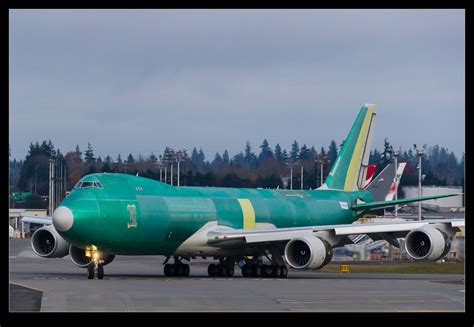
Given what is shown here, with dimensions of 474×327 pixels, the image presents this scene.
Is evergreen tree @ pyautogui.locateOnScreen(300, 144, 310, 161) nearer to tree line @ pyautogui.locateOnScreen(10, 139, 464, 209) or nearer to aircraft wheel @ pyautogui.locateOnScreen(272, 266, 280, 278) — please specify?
tree line @ pyautogui.locateOnScreen(10, 139, 464, 209)

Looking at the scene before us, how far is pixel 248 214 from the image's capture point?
1879 inches

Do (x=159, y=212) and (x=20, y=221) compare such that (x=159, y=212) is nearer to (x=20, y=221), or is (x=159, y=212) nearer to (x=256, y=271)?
(x=256, y=271)

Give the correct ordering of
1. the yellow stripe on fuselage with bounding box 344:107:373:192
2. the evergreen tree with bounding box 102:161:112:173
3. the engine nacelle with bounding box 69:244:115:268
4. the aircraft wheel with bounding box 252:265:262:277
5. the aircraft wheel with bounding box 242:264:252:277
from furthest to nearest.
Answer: the evergreen tree with bounding box 102:161:112:173 → the yellow stripe on fuselage with bounding box 344:107:373:192 → the aircraft wheel with bounding box 242:264:252:277 → the aircraft wheel with bounding box 252:265:262:277 → the engine nacelle with bounding box 69:244:115:268

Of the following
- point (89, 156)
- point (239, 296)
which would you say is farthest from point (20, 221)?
point (239, 296)

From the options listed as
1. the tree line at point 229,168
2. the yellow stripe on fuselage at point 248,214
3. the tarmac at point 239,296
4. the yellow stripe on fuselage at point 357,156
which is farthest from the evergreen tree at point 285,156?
the tarmac at point 239,296

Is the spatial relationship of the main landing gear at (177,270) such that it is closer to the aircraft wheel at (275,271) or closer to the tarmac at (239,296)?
the aircraft wheel at (275,271)

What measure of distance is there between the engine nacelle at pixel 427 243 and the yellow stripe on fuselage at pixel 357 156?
12861mm

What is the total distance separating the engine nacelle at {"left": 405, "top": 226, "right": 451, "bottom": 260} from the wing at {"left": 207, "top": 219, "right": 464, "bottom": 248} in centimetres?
43

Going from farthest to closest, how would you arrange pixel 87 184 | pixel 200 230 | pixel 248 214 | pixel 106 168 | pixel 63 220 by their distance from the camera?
pixel 106 168 → pixel 248 214 → pixel 200 230 → pixel 87 184 → pixel 63 220

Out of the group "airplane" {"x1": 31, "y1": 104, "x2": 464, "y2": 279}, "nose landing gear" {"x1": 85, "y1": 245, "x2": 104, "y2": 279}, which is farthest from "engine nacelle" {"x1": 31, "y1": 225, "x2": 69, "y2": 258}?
Result: "nose landing gear" {"x1": 85, "y1": 245, "x2": 104, "y2": 279}

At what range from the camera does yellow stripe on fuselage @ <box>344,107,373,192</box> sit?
56.1 m

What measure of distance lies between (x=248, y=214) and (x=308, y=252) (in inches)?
213
